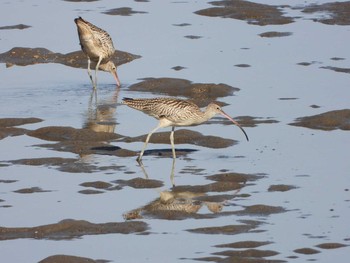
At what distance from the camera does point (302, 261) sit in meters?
16.0

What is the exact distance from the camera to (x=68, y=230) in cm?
1742

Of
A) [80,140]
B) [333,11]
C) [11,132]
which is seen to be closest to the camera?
[80,140]

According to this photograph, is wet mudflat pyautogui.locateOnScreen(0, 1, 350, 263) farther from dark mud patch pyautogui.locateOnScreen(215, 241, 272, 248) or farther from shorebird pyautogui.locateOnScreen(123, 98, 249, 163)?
shorebird pyautogui.locateOnScreen(123, 98, 249, 163)

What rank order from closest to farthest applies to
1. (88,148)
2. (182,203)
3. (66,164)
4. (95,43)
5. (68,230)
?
(68,230) → (182,203) → (66,164) → (88,148) → (95,43)

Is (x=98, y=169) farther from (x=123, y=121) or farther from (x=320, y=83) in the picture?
(x=320, y=83)

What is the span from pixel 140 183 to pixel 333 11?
16.4 metres

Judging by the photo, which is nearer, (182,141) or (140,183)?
(140,183)

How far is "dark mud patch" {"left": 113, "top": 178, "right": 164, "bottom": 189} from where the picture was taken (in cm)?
1981

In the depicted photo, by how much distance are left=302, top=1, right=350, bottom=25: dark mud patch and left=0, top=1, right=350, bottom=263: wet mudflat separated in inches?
2.2

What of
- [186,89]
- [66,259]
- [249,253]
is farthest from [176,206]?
[186,89]

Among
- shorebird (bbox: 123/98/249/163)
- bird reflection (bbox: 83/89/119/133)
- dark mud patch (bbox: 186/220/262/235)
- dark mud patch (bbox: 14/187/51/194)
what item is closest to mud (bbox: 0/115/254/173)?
bird reflection (bbox: 83/89/119/133)

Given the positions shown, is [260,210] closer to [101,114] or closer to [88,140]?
[88,140]

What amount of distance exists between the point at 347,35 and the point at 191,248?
53.9 feet

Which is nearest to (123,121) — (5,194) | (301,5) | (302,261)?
(5,194)
